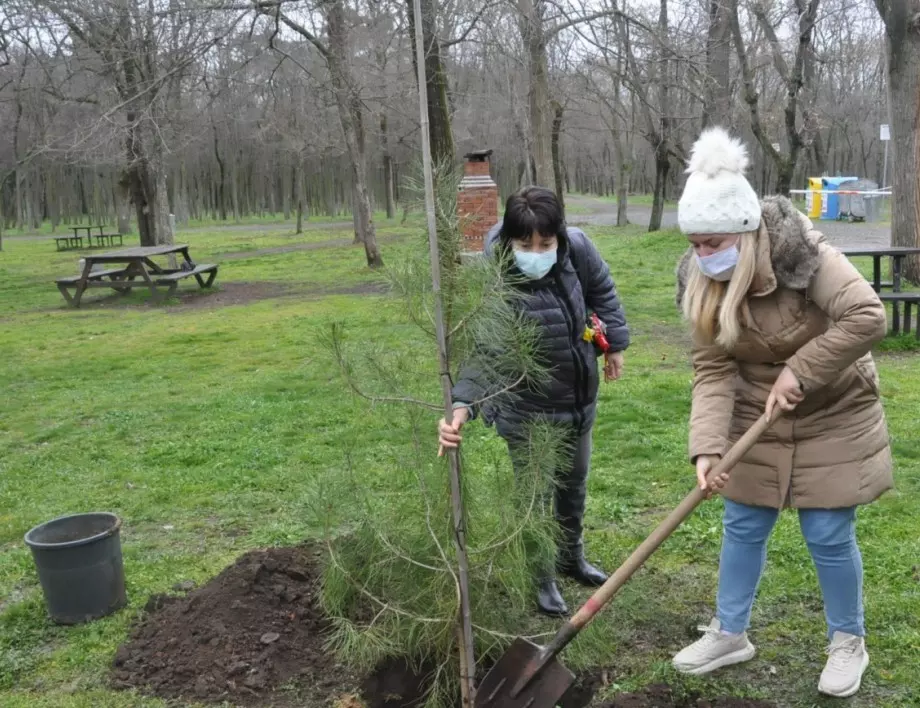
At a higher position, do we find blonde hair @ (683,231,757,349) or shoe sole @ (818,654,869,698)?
blonde hair @ (683,231,757,349)

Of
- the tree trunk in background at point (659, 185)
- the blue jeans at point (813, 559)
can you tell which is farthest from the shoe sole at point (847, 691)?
the tree trunk in background at point (659, 185)

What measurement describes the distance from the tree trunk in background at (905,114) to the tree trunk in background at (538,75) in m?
4.23

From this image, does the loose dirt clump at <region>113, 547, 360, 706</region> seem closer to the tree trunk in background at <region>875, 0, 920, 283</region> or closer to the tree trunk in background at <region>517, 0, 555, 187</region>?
the tree trunk in background at <region>875, 0, 920, 283</region>

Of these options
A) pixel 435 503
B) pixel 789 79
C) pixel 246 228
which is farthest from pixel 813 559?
pixel 246 228

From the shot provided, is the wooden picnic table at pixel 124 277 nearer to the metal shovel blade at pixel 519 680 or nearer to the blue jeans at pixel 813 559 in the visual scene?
the metal shovel blade at pixel 519 680

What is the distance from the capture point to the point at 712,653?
306 centimetres

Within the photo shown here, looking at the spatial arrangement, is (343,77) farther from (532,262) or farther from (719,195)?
(719,195)

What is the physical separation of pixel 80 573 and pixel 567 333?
2.17 meters

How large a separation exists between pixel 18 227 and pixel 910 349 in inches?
1789

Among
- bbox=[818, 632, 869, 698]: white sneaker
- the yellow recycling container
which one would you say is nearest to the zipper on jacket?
bbox=[818, 632, 869, 698]: white sneaker

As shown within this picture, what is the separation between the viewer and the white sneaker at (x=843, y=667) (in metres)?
2.85

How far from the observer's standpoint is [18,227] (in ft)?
147

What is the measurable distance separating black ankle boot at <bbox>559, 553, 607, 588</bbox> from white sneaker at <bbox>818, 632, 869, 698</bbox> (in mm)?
1049

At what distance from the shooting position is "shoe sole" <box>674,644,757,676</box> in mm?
3034
